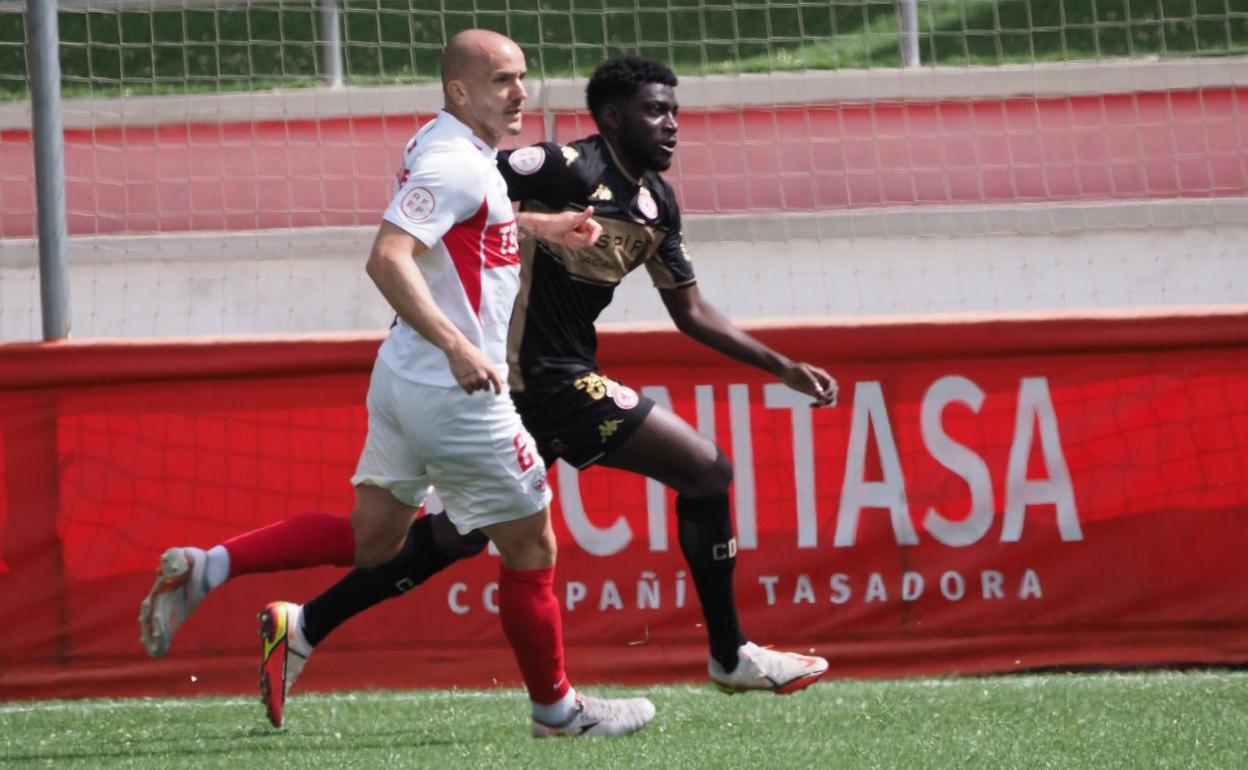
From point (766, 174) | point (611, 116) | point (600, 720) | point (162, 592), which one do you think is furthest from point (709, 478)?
point (766, 174)

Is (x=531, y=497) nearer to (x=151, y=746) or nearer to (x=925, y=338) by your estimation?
(x=151, y=746)

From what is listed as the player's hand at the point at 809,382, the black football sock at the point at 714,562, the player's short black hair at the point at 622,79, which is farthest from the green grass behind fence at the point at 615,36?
the black football sock at the point at 714,562

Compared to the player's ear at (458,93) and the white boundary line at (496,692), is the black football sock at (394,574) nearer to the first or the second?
the white boundary line at (496,692)

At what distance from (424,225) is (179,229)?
560 cm

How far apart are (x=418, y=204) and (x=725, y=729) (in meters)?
1.70

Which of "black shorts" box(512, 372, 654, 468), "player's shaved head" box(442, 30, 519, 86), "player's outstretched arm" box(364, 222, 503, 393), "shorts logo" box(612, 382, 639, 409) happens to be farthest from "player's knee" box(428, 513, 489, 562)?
"player's shaved head" box(442, 30, 519, 86)

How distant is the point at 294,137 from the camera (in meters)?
9.49

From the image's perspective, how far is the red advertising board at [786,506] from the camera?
616 centimetres

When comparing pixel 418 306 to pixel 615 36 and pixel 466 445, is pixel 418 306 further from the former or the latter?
pixel 615 36

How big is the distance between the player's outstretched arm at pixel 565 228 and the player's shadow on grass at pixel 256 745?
1329 millimetres

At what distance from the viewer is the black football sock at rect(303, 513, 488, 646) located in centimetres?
530

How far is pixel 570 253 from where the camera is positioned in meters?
5.27

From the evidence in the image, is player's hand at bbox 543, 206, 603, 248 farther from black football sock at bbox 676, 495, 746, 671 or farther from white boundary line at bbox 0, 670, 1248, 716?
white boundary line at bbox 0, 670, 1248, 716

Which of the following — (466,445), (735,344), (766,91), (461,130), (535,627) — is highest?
(766,91)
